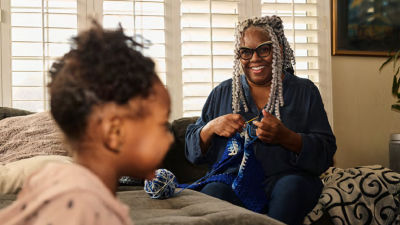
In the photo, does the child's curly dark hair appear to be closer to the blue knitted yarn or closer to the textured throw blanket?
the blue knitted yarn

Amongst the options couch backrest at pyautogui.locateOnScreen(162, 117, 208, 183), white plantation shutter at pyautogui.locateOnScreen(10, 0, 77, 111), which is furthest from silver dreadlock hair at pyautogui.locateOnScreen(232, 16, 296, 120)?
white plantation shutter at pyautogui.locateOnScreen(10, 0, 77, 111)

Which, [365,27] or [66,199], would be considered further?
[365,27]

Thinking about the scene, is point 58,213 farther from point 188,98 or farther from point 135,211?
point 188,98

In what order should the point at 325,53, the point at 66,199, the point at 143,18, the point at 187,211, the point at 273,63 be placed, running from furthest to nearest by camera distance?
the point at 325,53 → the point at 143,18 → the point at 273,63 → the point at 187,211 → the point at 66,199

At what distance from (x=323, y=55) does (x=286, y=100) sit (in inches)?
54.3

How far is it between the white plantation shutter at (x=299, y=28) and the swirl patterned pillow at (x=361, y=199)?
126 centimetres

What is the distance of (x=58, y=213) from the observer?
0.62 metres

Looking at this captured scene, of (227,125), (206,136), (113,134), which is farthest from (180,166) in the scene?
(113,134)

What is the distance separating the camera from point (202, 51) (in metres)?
3.04

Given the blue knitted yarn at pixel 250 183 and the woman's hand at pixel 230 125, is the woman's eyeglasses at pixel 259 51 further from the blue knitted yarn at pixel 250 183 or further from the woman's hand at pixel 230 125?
the blue knitted yarn at pixel 250 183

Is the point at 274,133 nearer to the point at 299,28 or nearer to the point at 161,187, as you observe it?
the point at 161,187

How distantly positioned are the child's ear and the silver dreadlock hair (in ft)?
4.36

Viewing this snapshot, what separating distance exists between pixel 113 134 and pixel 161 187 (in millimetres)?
1056

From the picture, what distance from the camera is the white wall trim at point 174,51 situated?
301 centimetres
